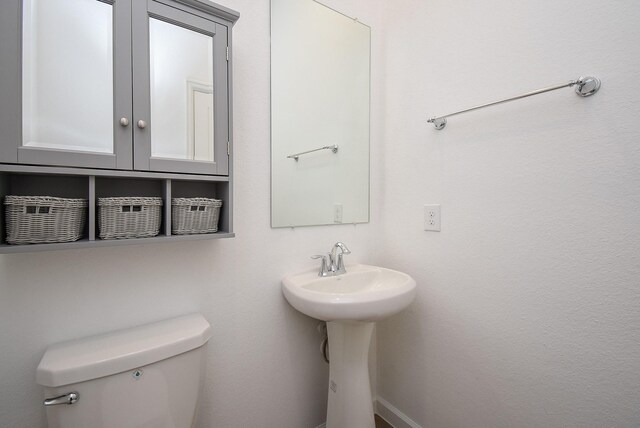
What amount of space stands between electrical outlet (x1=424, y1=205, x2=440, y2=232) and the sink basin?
0.27 metres

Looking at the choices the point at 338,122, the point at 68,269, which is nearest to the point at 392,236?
the point at 338,122

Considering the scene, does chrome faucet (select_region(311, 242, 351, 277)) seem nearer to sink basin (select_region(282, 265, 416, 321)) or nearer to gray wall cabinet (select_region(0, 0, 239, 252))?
sink basin (select_region(282, 265, 416, 321))

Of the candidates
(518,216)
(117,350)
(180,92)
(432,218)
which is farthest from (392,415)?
(180,92)

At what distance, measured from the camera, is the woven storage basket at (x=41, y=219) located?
2.06 feet

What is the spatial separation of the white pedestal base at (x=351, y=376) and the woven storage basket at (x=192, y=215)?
65cm

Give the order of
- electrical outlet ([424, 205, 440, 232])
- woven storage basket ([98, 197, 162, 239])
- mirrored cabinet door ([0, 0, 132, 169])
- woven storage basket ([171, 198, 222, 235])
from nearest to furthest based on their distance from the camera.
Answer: mirrored cabinet door ([0, 0, 132, 169]), woven storage basket ([98, 197, 162, 239]), woven storage basket ([171, 198, 222, 235]), electrical outlet ([424, 205, 440, 232])

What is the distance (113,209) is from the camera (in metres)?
0.73

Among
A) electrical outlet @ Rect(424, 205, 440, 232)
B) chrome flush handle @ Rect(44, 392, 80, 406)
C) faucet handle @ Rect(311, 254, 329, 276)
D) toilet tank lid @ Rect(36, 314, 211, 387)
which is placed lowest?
chrome flush handle @ Rect(44, 392, 80, 406)

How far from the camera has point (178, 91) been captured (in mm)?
831

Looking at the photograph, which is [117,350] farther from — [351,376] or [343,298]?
[351,376]

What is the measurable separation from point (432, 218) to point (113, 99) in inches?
49.4

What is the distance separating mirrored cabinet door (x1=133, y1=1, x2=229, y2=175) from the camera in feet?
2.49

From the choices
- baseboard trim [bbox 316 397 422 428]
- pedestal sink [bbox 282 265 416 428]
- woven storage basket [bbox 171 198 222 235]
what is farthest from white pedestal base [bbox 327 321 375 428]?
woven storage basket [bbox 171 198 222 235]

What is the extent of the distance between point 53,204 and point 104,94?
32 cm
